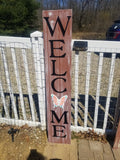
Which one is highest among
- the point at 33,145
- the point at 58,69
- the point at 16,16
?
the point at 16,16

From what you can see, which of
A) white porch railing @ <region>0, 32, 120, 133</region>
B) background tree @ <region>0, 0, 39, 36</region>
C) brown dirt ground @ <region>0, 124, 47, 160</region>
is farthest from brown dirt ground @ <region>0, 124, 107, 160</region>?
background tree @ <region>0, 0, 39, 36</region>

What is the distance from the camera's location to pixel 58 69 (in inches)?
62.7

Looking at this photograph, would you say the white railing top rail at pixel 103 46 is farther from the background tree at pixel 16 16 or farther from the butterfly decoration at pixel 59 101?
the background tree at pixel 16 16

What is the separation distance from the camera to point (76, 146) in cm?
208

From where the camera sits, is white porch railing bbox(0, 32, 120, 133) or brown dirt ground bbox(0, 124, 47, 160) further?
brown dirt ground bbox(0, 124, 47, 160)

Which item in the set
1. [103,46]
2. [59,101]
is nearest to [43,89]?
[59,101]

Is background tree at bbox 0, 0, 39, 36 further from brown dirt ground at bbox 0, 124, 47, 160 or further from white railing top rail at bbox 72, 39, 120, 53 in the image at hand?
white railing top rail at bbox 72, 39, 120, 53

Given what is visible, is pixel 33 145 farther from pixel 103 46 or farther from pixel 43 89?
pixel 103 46

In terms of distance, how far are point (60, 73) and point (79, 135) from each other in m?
1.21

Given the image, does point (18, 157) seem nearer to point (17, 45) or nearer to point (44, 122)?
point (44, 122)

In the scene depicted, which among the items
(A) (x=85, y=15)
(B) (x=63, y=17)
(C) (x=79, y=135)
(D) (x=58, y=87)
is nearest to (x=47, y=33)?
(B) (x=63, y=17)

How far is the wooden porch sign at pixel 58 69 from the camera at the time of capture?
4.51ft

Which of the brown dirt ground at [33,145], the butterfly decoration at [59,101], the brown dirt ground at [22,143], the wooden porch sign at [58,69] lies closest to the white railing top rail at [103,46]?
the wooden porch sign at [58,69]

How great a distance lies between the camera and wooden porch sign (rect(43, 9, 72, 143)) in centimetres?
138
